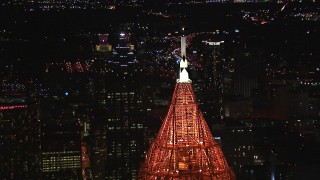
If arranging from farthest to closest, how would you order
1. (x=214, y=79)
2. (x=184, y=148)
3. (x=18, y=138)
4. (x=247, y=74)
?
(x=247, y=74)
(x=214, y=79)
(x=18, y=138)
(x=184, y=148)

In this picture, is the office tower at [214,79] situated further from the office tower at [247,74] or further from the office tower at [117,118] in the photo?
the office tower at [117,118]

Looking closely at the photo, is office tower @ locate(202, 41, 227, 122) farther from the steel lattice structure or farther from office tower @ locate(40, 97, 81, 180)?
office tower @ locate(40, 97, 81, 180)

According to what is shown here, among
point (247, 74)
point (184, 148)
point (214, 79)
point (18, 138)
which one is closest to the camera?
point (184, 148)

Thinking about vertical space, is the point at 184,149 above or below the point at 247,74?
below

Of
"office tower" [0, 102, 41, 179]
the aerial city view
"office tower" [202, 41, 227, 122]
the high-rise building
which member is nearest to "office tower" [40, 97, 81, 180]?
the aerial city view

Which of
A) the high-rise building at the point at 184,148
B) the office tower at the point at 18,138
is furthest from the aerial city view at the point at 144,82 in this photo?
the high-rise building at the point at 184,148

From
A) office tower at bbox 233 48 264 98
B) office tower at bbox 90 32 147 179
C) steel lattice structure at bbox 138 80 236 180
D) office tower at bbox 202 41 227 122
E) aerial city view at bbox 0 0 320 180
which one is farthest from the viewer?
office tower at bbox 233 48 264 98

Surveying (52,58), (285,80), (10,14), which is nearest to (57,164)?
(52,58)

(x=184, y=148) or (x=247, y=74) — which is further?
(x=247, y=74)

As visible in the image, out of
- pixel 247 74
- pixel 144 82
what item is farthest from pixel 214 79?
pixel 144 82

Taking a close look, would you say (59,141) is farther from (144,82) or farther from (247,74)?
(247,74)
